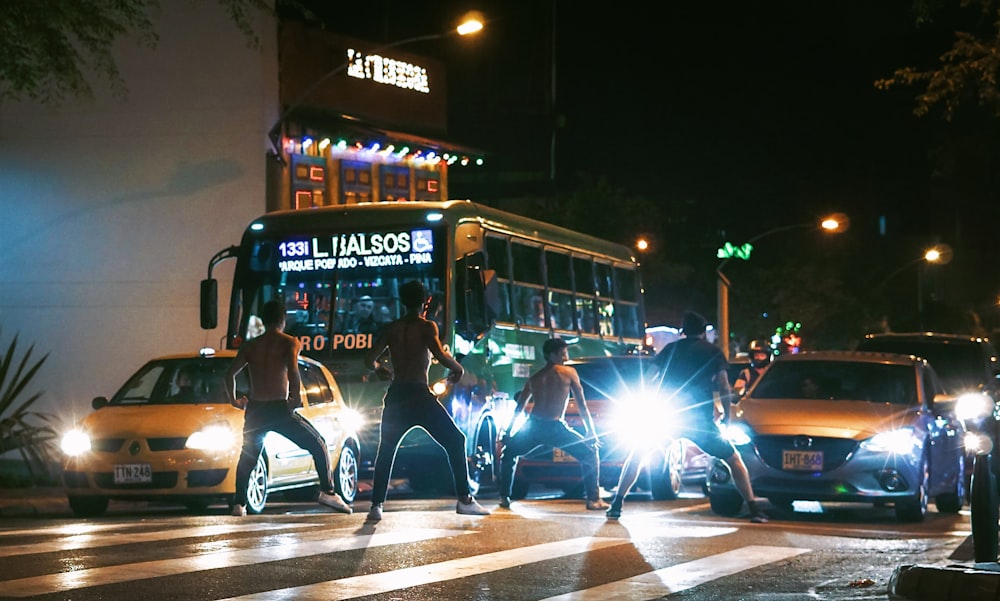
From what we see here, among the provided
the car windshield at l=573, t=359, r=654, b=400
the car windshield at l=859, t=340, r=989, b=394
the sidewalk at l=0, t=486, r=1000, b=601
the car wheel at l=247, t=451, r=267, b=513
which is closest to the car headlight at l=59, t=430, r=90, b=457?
the car wheel at l=247, t=451, r=267, b=513

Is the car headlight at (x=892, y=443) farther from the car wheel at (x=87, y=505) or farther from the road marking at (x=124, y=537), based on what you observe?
the car wheel at (x=87, y=505)

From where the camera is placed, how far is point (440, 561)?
9.22 meters

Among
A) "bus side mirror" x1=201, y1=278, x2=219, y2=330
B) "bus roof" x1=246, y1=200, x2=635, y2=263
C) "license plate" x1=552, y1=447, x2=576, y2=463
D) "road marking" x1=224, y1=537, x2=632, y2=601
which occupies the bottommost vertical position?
"road marking" x1=224, y1=537, x2=632, y2=601

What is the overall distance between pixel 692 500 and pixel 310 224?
5781 mm

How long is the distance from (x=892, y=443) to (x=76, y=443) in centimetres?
752

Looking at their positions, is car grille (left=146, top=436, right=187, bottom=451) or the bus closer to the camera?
car grille (left=146, top=436, right=187, bottom=451)

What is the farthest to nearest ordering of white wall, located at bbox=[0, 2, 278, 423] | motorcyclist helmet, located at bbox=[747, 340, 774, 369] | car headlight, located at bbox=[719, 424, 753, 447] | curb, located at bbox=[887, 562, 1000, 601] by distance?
white wall, located at bbox=[0, 2, 278, 423], motorcyclist helmet, located at bbox=[747, 340, 774, 369], car headlight, located at bbox=[719, 424, 753, 447], curb, located at bbox=[887, 562, 1000, 601]

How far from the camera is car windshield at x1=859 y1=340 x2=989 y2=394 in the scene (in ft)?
73.2

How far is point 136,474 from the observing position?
14523 mm

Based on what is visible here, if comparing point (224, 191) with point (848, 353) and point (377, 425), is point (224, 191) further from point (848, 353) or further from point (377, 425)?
point (848, 353)

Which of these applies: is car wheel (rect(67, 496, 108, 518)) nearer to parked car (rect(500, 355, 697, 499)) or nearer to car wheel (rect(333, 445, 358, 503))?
car wheel (rect(333, 445, 358, 503))

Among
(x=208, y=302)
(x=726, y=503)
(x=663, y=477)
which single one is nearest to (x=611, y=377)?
(x=663, y=477)

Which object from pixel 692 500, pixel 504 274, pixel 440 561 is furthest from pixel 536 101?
pixel 440 561

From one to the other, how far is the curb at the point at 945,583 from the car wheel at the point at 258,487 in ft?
23.3
